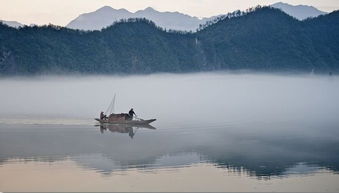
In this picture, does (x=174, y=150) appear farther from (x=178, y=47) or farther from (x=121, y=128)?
(x=178, y=47)

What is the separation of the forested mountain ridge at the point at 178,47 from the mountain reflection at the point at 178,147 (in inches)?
3714

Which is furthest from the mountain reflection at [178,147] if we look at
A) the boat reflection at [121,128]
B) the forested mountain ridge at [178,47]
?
the forested mountain ridge at [178,47]

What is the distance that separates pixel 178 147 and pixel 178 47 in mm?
129488

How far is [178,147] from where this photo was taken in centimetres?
4031

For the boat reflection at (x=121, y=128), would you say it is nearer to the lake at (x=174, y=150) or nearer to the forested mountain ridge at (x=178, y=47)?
the lake at (x=174, y=150)

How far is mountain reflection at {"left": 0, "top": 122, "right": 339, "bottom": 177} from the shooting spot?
34.2 meters

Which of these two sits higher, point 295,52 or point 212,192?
point 295,52

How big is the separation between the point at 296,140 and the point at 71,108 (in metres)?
35.1

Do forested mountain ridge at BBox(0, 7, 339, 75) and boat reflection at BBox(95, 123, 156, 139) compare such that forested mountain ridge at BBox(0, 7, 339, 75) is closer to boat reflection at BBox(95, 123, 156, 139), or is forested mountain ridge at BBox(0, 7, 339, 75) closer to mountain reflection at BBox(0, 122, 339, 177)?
Result: boat reflection at BBox(95, 123, 156, 139)

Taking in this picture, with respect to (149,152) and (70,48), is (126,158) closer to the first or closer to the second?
(149,152)

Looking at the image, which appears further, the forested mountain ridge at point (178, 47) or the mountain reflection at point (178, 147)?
the forested mountain ridge at point (178, 47)

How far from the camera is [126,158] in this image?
3584 centimetres

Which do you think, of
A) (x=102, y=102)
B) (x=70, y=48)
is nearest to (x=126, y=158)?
(x=102, y=102)

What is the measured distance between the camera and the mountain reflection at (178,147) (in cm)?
3419
